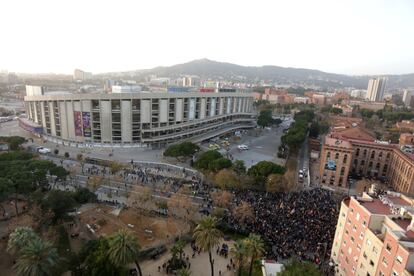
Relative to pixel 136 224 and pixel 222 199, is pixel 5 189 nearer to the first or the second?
pixel 136 224

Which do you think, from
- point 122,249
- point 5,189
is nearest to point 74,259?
point 122,249

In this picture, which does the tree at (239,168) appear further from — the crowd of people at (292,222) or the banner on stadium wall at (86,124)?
the banner on stadium wall at (86,124)

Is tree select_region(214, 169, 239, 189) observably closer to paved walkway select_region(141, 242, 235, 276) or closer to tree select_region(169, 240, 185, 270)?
paved walkway select_region(141, 242, 235, 276)

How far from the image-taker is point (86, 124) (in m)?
75.6

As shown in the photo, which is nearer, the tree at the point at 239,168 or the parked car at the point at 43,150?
the tree at the point at 239,168


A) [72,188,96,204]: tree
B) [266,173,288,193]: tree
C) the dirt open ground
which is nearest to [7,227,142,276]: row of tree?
the dirt open ground

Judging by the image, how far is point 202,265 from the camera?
32031mm

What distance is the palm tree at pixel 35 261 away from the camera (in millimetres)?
22188

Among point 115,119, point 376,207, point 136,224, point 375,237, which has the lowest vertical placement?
point 136,224

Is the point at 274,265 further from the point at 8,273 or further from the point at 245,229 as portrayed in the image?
the point at 8,273

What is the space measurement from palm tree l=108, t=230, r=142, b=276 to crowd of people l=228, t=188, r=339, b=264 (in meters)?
16.8

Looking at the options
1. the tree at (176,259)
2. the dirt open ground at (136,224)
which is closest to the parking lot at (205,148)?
the dirt open ground at (136,224)

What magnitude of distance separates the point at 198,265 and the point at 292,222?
14688 mm

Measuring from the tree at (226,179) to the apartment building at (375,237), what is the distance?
19542 mm
